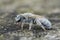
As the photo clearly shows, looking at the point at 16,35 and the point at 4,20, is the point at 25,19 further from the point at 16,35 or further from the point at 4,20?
the point at 4,20

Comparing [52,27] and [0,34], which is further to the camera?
[52,27]

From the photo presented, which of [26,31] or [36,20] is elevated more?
[36,20]

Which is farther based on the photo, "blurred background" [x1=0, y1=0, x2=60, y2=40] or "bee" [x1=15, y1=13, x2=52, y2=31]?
"bee" [x1=15, y1=13, x2=52, y2=31]

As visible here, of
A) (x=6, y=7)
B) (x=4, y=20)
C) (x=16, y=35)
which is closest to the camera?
(x=16, y=35)

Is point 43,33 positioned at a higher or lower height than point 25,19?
lower

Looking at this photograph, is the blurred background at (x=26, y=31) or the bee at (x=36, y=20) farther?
the bee at (x=36, y=20)

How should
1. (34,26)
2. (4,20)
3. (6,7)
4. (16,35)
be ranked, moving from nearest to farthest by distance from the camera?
(16,35) → (34,26) → (4,20) → (6,7)

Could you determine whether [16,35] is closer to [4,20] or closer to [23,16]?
[23,16]

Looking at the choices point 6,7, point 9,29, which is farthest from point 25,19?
point 6,7

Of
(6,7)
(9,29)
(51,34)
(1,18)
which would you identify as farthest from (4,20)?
(6,7)
